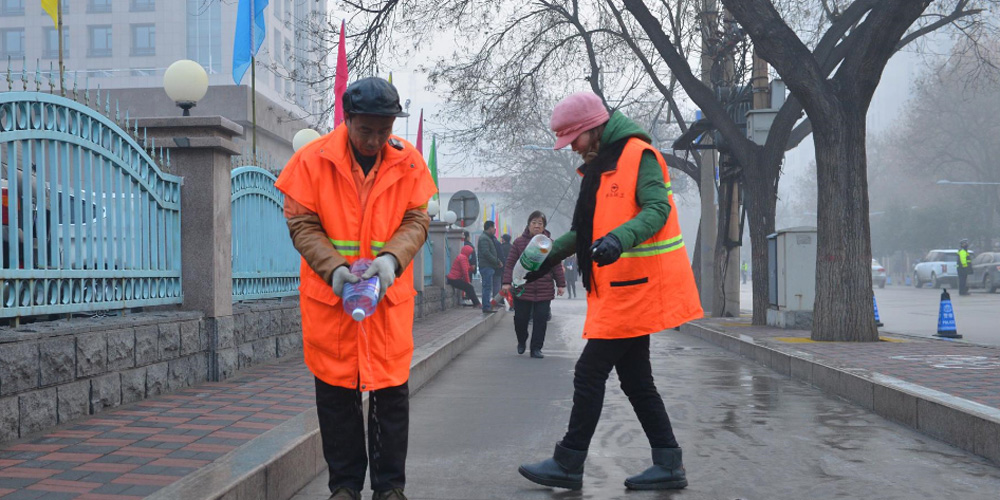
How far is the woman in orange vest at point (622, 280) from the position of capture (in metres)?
4.52

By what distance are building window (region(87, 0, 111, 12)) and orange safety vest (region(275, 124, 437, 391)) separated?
59.0 meters

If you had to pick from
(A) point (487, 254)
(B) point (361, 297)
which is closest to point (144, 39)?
(A) point (487, 254)

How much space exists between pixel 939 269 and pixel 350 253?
140ft

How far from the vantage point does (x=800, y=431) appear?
6.40 meters

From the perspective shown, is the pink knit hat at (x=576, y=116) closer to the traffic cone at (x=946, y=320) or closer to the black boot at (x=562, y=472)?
the black boot at (x=562, y=472)

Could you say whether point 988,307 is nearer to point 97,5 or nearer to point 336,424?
point 336,424

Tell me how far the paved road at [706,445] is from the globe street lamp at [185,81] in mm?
3841

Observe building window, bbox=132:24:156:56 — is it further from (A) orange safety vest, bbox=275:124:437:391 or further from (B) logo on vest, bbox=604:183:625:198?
(A) orange safety vest, bbox=275:124:437:391

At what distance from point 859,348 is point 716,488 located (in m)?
6.64

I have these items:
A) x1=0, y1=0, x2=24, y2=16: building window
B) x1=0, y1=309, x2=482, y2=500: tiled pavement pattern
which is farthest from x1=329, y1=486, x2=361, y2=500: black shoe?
x1=0, y1=0, x2=24, y2=16: building window

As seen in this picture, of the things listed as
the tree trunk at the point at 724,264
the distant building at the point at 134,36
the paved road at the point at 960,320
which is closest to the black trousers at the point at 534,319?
the paved road at the point at 960,320

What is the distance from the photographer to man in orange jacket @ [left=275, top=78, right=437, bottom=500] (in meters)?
3.75

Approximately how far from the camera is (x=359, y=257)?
12.6ft

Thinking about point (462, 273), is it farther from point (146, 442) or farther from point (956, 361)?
point (146, 442)
